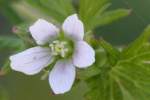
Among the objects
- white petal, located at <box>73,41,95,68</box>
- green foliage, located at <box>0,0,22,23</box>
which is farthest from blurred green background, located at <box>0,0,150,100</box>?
white petal, located at <box>73,41,95,68</box>

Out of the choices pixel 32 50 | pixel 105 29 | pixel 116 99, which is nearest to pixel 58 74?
pixel 32 50

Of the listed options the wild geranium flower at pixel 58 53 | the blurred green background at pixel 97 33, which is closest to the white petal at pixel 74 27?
the wild geranium flower at pixel 58 53

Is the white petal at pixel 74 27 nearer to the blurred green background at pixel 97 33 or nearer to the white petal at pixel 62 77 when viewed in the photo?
the white petal at pixel 62 77

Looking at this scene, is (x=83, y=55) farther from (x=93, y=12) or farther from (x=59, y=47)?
(x=93, y=12)

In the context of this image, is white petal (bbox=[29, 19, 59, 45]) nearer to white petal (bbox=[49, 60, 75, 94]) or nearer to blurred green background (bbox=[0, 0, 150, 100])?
white petal (bbox=[49, 60, 75, 94])

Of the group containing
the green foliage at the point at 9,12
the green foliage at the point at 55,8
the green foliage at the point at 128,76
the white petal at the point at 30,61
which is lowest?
the green foliage at the point at 128,76

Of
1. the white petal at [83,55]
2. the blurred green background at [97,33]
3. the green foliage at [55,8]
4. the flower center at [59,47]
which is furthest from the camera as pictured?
the blurred green background at [97,33]

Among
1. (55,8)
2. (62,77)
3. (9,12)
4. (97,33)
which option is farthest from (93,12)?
(9,12)
